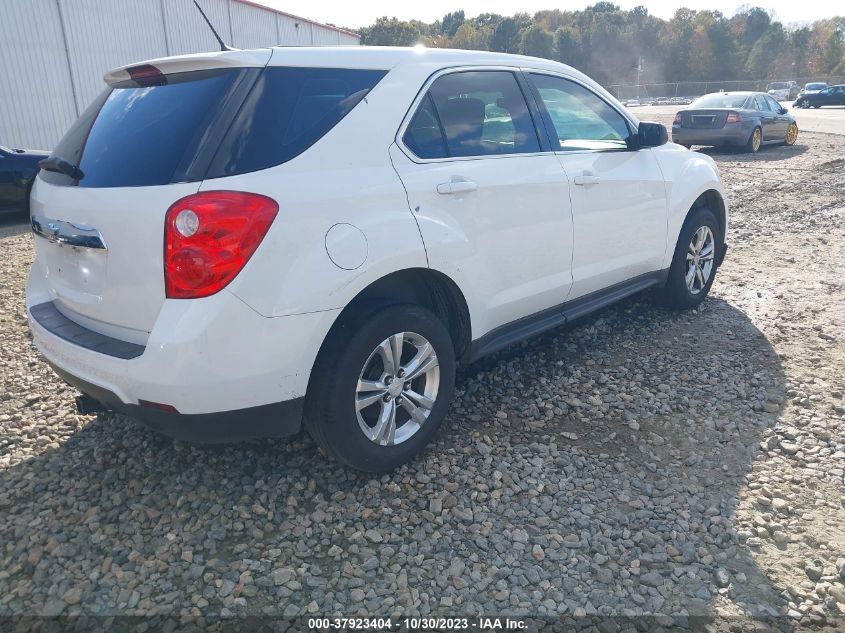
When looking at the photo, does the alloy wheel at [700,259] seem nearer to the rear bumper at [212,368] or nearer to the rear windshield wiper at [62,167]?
the rear bumper at [212,368]

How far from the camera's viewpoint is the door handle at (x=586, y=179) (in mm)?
3805

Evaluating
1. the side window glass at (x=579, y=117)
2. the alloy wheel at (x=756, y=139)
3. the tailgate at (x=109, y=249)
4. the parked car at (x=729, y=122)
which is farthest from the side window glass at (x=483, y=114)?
the alloy wheel at (x=756, y=139)

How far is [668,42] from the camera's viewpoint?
359 feet

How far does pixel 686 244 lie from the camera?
4.91 metres

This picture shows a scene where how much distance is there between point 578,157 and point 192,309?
2453 millimetres

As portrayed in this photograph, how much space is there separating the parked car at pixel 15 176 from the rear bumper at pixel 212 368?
25.0 feet

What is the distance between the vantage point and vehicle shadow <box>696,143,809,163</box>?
15.0m

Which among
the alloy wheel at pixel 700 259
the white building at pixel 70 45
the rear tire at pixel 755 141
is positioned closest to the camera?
the alloy wheel at pixel 700 259

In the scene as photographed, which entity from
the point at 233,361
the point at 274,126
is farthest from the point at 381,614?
the point at 274,126

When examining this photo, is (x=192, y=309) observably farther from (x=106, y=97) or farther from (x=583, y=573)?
(x=583, y=573)

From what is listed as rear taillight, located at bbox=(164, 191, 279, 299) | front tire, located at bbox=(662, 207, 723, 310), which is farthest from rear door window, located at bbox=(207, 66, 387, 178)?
front tire, located at bbox=(662, 207, 723, 310)

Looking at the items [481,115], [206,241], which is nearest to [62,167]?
[206,241]

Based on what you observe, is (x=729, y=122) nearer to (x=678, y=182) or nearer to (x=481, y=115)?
(x=678, y=182)

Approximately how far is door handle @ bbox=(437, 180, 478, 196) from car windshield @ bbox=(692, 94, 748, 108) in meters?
14.8
